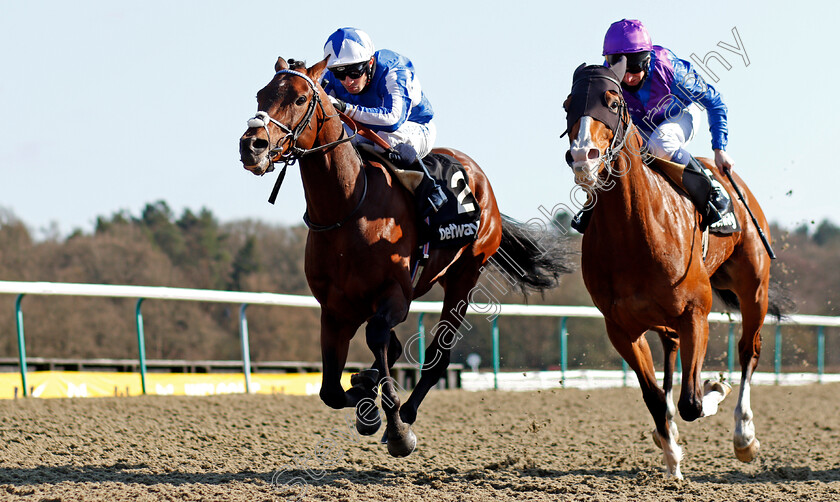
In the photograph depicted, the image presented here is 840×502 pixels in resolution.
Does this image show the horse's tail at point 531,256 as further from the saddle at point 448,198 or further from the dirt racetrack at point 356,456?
the dirt racetrack at point 356,456

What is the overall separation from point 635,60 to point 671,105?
1.58ft

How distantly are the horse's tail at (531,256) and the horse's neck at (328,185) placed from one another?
2.12 meters

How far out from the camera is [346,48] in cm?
457

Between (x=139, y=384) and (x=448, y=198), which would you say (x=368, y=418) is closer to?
(x=448, y=198)

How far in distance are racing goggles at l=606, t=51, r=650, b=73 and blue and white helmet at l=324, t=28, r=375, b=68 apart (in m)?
1.30

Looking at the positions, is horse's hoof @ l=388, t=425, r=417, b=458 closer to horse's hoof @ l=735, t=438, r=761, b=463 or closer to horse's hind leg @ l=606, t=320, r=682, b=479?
horse's hind leg @ l=606, t=320, r=682, b=479

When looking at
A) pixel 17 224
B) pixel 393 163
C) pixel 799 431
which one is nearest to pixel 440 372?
pixel 393 163

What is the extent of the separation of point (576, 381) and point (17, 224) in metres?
28.0

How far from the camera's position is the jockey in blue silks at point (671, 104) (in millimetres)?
4629

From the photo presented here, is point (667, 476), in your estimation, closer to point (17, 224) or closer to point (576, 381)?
point (576, 381)

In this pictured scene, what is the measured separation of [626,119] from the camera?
13.5 feet

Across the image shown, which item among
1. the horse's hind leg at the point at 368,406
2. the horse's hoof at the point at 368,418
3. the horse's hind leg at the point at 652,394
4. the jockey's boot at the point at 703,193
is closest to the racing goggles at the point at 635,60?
the jockey's boot at the point at 703,193

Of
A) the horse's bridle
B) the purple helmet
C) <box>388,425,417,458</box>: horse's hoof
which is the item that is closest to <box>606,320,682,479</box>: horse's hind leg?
→ <box>388,425,417,458</box>: horse's hoof

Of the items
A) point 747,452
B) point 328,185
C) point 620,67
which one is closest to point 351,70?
point 328,185
